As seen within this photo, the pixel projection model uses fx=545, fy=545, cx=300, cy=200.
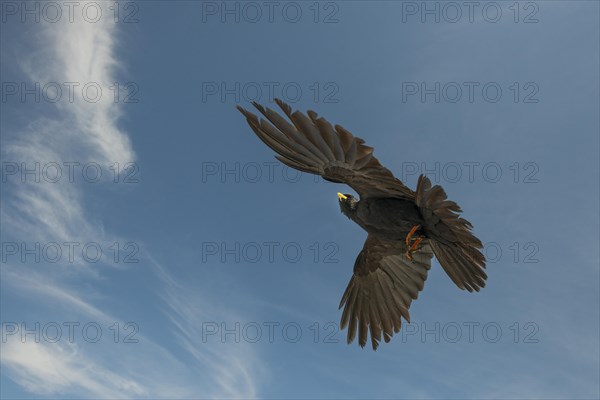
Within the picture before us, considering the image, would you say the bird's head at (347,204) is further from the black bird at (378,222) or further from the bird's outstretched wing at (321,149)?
the bird's outstretched wing at (321,149)

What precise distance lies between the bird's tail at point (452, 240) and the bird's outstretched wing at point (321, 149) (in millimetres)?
474

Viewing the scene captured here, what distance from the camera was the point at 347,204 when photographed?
9.34m

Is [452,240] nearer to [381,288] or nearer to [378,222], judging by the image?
[378,222]

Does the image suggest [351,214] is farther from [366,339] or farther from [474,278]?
[366,339]

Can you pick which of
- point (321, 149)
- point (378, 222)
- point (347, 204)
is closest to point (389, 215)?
point (378, 222)

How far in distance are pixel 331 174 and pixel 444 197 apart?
1.64 metres

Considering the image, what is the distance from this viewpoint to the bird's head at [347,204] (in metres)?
9.23

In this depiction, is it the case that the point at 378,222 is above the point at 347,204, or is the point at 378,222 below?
below

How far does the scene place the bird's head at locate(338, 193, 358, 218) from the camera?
9227 millimetres

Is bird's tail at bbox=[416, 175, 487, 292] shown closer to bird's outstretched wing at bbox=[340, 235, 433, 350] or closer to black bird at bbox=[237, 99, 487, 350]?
black bird at bbox=[237, 99, 487, 350]

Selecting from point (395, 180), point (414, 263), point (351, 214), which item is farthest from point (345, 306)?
point (395, 180)

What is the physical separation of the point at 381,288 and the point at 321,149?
4.68 meters

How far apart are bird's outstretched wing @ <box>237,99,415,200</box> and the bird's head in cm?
99

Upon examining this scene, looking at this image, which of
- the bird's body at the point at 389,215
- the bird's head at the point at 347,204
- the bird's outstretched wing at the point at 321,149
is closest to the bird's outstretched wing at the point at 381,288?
the bird's head at the point at 347,204
